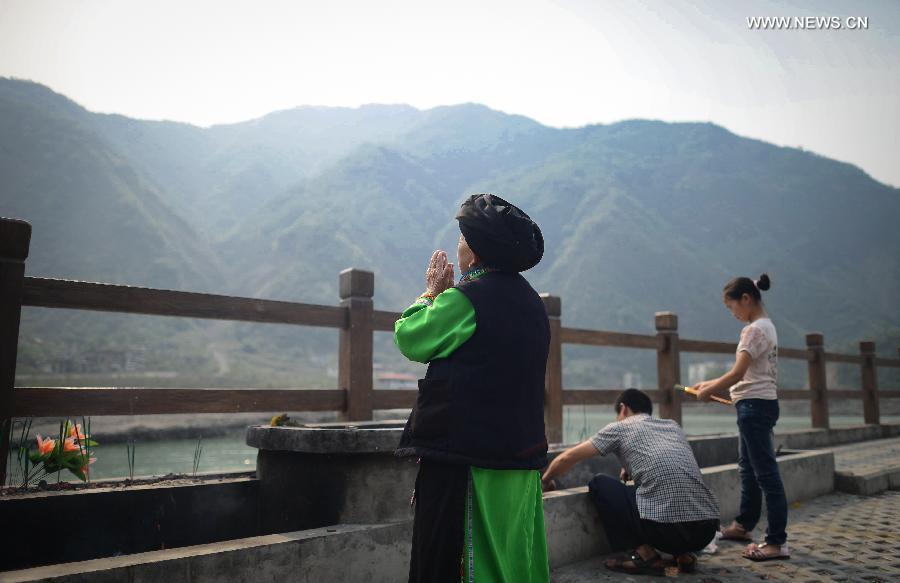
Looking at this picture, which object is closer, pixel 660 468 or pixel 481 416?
pixel 481 416

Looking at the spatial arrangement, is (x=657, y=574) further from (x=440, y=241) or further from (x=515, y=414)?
(x=440, y=241)

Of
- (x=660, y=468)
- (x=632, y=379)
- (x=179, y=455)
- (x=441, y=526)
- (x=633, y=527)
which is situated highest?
(x=441, y=526)

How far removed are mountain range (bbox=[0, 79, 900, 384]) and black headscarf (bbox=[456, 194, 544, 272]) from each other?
6740cm

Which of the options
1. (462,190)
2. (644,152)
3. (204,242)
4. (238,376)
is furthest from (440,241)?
(644,152)

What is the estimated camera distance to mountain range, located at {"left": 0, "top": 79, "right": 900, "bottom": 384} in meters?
90.0

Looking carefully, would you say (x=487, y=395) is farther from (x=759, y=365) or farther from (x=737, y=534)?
(x=737, y=534)

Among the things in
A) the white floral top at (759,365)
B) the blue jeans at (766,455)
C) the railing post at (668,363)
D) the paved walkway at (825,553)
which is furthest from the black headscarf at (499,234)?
the railing post at (668,363)

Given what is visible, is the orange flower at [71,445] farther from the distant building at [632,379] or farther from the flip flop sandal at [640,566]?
the distant building at [632,379]

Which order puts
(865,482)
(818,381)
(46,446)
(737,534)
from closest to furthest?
(46,446), (737,534), (865,482), (818,381)

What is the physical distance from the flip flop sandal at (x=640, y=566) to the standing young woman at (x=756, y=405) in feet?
2.15

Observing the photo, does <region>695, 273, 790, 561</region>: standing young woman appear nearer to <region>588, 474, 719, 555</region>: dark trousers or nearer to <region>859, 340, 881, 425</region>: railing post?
<region>588, 474, 719, 555</region>: dark trousers

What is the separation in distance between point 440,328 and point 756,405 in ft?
9.33

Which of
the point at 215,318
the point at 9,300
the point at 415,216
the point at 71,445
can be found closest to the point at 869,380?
the point at 215,318

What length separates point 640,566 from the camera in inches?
136
